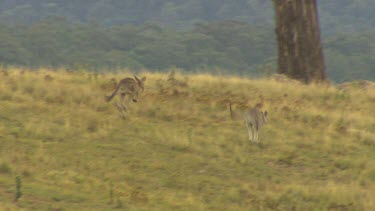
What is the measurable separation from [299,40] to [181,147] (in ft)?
28.6

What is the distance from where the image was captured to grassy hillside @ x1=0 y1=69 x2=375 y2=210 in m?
11.3

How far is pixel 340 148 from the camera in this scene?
46.5 ft

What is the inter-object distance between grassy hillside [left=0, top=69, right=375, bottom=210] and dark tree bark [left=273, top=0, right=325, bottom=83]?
288 centimetres

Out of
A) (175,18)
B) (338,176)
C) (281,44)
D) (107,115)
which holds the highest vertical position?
(175,18)

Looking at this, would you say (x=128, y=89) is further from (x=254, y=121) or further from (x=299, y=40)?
(x=299, y=40)

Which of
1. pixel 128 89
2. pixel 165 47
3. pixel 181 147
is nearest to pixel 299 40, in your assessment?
pixel 128 89

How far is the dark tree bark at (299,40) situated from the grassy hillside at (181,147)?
288cm

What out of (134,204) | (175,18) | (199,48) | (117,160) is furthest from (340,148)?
(175,18)

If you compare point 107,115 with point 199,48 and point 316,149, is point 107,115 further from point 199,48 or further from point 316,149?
point 199,48

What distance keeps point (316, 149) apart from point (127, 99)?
11.7ft

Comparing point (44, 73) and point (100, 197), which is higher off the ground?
point (44, 73)

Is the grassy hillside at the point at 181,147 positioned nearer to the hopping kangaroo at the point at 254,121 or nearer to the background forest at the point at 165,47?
the hopping kangaroo at the point at 254,121

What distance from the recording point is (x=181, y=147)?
13648 millimetres

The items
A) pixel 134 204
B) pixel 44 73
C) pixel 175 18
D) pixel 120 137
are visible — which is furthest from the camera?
pixel 175 18
